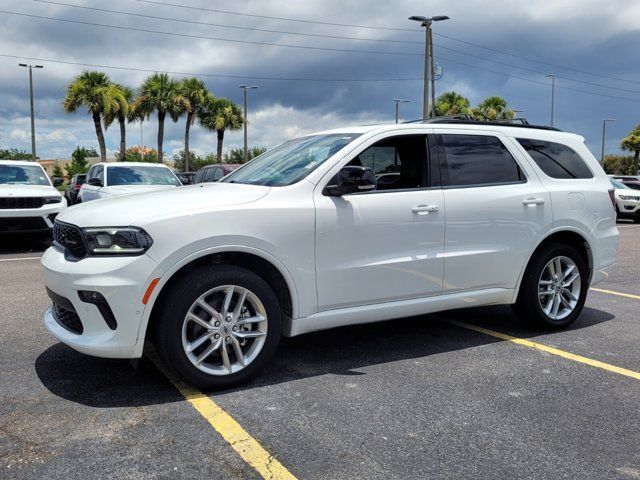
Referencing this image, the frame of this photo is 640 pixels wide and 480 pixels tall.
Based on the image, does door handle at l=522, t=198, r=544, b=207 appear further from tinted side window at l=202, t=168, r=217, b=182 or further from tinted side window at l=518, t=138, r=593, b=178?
tinted side window at l=202, t=168, r=217, b=182

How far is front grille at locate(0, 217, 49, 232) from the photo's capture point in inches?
413

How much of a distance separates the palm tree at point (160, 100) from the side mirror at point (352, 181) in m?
40.0

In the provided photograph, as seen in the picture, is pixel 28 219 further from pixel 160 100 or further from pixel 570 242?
pixel 160 100

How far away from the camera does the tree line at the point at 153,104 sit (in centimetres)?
3916

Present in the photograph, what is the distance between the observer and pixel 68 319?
12.7 feet

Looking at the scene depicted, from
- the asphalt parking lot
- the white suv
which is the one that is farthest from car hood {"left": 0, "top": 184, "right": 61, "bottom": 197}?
the white suv

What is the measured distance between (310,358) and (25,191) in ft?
27.2

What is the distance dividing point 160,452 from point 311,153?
2.45 meters

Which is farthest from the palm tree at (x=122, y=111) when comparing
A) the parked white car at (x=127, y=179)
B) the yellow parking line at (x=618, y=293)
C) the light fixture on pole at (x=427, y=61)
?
the yellow parking line at (x=618, y=293)

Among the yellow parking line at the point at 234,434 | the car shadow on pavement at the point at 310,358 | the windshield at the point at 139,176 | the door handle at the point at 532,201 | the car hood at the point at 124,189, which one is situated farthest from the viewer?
the windshield at the point at 139,176

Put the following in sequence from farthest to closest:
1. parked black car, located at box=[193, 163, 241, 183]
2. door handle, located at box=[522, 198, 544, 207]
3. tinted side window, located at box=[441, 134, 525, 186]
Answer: parked black car, located at box=[193, 163, 241, 183], door handle, located at box=[522, 198, 544, 207], tinted side window, located at box=[441, 134, 525, 186]

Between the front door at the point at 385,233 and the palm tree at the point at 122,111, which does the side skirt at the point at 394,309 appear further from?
the palm tree at the point at 122,111

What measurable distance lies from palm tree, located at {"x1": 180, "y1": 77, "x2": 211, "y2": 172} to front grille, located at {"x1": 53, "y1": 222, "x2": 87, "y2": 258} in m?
40.5

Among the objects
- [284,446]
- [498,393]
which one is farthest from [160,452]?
[498,393]
